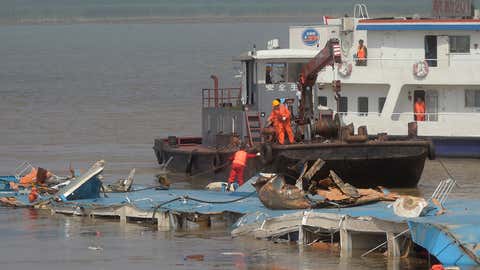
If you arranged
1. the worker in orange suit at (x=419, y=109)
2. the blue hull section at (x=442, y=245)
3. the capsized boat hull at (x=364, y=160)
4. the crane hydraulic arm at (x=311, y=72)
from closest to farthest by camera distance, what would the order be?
the blue hull section at (x=442, y=245)
the capsized boat hull at (x=364, y=160)
the crane hydraulic arm at (x=311, y=72)
the worker in orange suit at (x=419, y=109)

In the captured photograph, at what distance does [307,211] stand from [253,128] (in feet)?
39.5

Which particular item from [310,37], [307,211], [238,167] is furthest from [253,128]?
[307,211]

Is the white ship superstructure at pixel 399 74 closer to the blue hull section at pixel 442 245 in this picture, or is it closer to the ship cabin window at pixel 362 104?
the ship cabin window at pixel 362 104

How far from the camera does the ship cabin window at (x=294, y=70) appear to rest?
36875 millimetres

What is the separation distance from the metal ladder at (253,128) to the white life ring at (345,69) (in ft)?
13.7

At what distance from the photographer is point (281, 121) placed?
30484 mm

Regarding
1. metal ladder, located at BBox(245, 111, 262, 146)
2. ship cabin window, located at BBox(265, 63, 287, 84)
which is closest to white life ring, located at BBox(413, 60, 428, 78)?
ship cabin window, located at BBox(265, 63, 287, 84)

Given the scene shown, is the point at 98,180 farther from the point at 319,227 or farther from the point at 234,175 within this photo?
the point at 319,227

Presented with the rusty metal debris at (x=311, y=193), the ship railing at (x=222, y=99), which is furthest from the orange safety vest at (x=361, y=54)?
the rusty metal debris at (x=311, y=193)

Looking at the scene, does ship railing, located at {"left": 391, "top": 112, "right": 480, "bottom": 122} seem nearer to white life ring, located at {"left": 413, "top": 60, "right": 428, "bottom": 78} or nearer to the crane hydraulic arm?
white life ring, located at {"left": 413, "top": 60, "right": 428, "bottom": 78}

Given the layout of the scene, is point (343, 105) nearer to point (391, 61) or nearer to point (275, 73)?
point (391, 61)

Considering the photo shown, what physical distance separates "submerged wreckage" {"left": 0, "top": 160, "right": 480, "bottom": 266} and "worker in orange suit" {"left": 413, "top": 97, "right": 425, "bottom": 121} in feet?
32.5

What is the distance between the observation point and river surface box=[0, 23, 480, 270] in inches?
869

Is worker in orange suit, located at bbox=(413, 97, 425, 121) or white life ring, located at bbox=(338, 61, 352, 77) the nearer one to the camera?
worker in orange suit, located at bbox=(413, 97, 425, 121)
